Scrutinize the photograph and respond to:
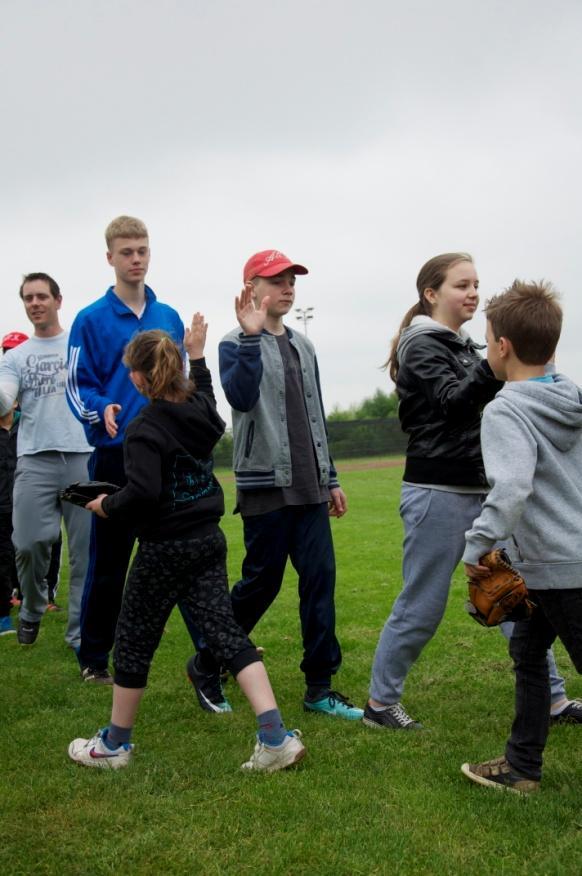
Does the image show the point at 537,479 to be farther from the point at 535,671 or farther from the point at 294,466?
the point at 294,466

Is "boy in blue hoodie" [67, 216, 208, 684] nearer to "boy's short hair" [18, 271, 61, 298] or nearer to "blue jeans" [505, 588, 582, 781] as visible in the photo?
"boy's short hair" [18, 271, 61, 298]

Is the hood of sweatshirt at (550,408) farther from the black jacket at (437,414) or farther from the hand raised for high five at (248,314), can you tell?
the hand raised for high five at (248,314)

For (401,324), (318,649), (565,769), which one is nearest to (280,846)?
(565,769)

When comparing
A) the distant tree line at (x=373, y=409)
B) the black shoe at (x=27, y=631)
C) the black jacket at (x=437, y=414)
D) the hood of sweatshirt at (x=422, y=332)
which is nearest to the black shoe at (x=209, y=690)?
the black jacket at (x=437, y=414)

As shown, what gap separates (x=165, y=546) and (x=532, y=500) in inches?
59.7

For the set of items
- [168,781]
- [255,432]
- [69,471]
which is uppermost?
[255,432]

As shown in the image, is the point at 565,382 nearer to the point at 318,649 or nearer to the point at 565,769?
the point at 565,769

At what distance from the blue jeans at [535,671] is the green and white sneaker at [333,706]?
1.26 metres

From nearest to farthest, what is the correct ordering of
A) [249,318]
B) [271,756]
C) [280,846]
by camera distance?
[280,846]
[271,756]
[249,318]

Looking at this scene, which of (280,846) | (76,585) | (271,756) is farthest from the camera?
(76,585)

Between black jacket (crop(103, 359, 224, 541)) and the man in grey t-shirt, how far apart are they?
2386 millimetres

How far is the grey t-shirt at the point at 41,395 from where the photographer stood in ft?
20.6

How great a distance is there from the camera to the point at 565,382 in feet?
11.3

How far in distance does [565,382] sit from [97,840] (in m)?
2.28
